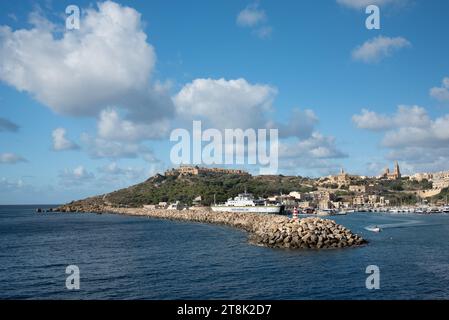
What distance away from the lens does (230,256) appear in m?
35.6

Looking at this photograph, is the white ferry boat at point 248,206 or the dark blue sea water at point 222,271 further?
the white ferry boat at point 248,206

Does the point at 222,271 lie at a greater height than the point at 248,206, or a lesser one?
lesser

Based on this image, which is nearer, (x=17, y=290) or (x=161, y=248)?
(x=17, y=290)

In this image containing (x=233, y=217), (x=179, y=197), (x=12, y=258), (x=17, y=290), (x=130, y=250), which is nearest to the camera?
(x=17, y=290)

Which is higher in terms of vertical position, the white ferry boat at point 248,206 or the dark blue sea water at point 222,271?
the white ferry boat at point 248,206

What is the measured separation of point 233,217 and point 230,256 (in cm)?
4344

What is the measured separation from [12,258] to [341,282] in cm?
2793

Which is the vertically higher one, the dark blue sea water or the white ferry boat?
the white ferry boat

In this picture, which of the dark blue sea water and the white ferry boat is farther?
the white ferry boat

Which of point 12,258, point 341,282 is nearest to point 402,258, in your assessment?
point 341,282

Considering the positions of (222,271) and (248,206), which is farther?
(248,206)
